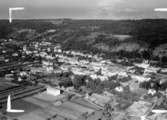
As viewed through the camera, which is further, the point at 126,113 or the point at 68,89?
the point at 68,89

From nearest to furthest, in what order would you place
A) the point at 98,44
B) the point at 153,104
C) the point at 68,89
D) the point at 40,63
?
the point at 153,104 < the point at 68,89 < the point at 40,63 < the point at 98,44

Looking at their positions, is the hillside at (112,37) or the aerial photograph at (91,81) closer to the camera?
the aerial photograph at (91,81)

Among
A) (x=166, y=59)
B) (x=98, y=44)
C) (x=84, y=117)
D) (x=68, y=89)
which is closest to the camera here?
(x=84, y=117)

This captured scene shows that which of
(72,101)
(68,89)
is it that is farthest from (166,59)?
(72,101)

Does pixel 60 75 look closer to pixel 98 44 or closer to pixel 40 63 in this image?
pixel 40 63

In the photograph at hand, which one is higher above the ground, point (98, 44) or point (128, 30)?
point (128, 30)

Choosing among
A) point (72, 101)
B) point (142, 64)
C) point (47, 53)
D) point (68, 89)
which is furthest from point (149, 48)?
point (72, 101)

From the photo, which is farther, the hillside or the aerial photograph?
the hillside

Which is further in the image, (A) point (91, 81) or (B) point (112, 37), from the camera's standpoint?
(B) point (112, 37)

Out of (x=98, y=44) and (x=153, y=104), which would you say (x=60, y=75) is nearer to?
(x=153, y=104)
